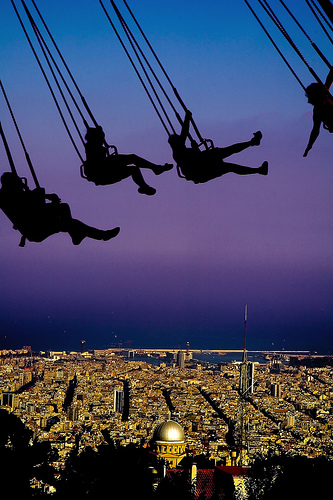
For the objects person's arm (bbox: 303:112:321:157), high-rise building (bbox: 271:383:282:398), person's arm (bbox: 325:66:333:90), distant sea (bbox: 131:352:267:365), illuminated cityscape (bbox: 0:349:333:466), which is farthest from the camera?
distant sea (bbox: 131:352:267:365)

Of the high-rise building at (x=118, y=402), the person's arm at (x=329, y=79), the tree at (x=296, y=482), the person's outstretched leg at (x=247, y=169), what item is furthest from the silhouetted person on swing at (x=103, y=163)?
the high-rise building at (x=118, y=402)

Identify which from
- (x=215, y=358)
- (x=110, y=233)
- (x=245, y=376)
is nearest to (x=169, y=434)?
(x=245, y=376)

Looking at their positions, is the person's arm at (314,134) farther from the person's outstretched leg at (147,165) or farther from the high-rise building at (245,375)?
the high-rise building at (245,375)

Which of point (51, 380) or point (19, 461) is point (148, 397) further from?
point (19, 461)

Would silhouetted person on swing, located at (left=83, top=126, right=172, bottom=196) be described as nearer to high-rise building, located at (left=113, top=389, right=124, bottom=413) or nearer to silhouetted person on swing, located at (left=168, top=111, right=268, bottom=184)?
silhouetted person on swing, located at (left=168, top=111, right=268, bottom=184)

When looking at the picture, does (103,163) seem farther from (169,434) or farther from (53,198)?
(169,434)

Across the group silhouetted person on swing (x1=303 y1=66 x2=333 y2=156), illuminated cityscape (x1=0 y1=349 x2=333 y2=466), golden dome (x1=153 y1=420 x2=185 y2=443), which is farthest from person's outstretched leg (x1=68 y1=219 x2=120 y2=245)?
golden dome (x1=153 y1=420 x2=185 y2=443)
